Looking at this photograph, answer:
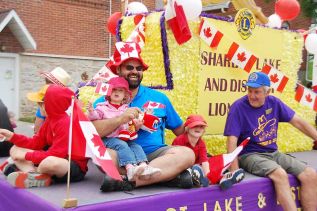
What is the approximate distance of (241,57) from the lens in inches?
207

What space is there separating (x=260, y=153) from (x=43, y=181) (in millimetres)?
2160

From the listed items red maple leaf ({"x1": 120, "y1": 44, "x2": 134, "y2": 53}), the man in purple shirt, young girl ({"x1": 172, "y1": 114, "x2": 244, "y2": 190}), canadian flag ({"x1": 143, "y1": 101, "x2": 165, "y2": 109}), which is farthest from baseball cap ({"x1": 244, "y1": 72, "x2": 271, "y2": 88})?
red maple leaf ({"x1": 120, "y1": 44, "x2": 134, "y2": 53})

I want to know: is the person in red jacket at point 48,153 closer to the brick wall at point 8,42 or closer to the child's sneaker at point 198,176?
the child's sneaker at point 198,176

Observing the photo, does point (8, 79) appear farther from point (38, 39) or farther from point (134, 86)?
point (134, 86)

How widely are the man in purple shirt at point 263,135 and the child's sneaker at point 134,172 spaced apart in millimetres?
1186

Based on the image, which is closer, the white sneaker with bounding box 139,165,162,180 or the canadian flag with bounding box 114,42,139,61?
the white sneaker with bounding box 139,165,162,180

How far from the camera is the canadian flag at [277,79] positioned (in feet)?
18.0

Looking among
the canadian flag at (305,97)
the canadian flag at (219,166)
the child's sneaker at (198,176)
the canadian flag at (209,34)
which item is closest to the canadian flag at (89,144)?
the child's sneaker at (198,176)

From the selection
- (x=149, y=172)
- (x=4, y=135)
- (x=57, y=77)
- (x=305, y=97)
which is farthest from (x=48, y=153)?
(x=305, y=97)

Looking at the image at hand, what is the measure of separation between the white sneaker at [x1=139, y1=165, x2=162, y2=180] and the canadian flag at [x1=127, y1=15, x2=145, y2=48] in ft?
6.44

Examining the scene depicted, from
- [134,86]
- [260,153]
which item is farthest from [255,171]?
[134,86]

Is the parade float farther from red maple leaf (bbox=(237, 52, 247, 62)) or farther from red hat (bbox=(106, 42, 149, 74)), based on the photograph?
red hat (bbox=(106, 42, 149, 74))

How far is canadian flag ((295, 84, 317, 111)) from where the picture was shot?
5953 millimetres

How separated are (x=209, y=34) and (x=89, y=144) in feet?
8.48
